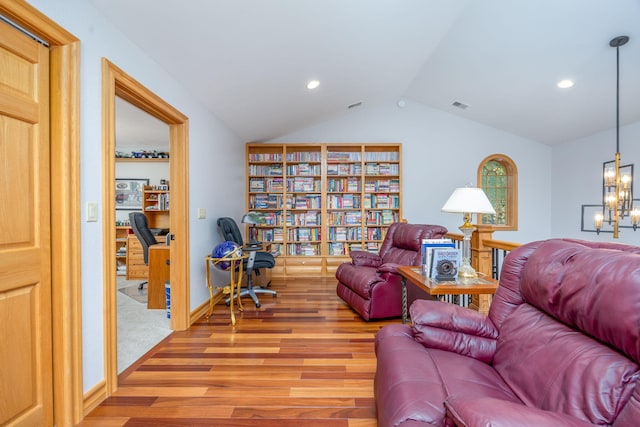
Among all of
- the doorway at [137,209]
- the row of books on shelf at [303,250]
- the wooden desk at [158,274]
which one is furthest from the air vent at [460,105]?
the wooden desk at [158,274]

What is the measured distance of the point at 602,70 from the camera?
12.0 ft

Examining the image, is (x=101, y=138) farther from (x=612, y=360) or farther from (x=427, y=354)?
(x=612, y=360)

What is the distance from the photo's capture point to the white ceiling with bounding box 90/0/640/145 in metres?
2.33

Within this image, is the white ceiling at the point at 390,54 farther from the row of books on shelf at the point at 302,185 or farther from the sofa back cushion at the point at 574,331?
the sofa back cushion at the point at 574,331

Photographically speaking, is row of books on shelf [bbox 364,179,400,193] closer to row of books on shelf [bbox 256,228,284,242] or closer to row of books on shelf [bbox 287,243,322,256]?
row of books on shelf [bbox 287,243,322,256]

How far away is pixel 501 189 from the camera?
5.92 metres

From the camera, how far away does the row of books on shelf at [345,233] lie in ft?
17.9

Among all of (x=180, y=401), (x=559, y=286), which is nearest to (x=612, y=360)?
(x=559, y=286)

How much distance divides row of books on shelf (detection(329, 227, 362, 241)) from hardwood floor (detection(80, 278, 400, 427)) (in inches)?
88.8

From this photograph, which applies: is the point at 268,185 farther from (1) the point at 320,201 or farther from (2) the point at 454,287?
(2) the point at 454,287

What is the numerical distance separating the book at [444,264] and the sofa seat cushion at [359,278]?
2.56ft

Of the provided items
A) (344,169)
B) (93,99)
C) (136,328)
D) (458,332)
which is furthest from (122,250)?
(458,332)

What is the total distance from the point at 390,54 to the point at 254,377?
3.53 meters

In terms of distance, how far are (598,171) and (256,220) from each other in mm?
5331
